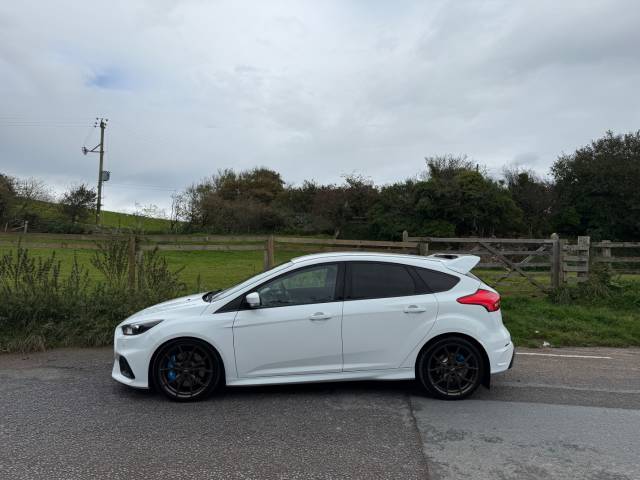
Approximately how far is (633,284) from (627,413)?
807cm

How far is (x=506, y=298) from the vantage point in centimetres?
1109

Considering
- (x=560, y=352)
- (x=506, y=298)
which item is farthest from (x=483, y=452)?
(x=506, y=298)

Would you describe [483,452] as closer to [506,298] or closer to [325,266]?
[325,266]

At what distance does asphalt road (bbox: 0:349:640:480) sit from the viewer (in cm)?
373

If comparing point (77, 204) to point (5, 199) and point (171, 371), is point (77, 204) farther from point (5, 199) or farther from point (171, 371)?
point (171, 371)

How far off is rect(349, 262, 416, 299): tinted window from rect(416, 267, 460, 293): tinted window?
0.49ft

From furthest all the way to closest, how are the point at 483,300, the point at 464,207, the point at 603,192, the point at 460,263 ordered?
the point at 603,192 < the point at 464,207 < the point at 460,263 < the point at 483,300

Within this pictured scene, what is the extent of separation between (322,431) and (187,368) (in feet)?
5.26

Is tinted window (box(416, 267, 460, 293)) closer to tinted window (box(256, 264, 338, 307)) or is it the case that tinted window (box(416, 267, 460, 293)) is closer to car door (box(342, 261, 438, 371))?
car door (box(342, 261, 438, 371))

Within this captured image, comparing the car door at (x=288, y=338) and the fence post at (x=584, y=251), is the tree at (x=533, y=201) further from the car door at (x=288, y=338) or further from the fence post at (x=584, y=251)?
the car door at (x=288, y=338)

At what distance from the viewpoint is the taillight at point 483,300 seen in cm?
538

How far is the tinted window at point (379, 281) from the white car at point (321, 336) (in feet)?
0.04

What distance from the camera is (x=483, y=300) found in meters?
5.41

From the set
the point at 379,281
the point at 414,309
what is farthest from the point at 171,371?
the point at 414,309
